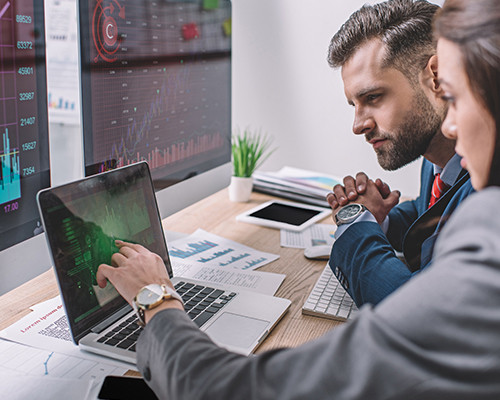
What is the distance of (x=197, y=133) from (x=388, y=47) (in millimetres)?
554

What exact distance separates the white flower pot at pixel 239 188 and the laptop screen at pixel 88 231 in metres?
0.82

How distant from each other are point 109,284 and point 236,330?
0.77 ft

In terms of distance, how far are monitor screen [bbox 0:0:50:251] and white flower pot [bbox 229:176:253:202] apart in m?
0.97

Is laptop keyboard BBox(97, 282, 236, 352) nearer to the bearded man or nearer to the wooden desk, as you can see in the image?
the wooden desk

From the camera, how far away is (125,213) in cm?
97

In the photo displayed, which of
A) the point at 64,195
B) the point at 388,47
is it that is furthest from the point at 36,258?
the point at 388,47

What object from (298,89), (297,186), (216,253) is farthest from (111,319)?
(298,89)

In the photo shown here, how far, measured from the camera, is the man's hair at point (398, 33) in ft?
4.20

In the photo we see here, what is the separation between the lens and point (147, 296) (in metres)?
0.73

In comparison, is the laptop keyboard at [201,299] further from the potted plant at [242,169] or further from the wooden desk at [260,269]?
the potted plant at [242,169]

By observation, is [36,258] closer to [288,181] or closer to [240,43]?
[288,181]

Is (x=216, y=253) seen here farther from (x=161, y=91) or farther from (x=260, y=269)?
(x=161, y=91)

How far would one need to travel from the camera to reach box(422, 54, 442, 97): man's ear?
125 centimetres

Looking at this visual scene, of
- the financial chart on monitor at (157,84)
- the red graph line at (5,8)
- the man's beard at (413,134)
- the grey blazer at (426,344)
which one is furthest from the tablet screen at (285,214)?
the grey blazer at (426,344)
